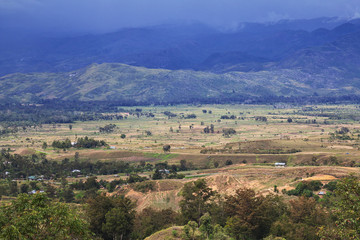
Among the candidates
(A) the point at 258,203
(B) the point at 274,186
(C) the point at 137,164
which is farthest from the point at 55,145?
(A) the point at 258,203

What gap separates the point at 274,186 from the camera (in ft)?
251

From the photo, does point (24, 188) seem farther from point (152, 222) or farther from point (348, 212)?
point (348, 212)

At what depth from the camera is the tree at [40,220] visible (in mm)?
31266

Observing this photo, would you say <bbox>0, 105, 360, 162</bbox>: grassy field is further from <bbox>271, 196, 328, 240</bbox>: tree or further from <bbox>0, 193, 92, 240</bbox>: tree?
<bbox>0, 193, 92, 240</bbox>: tree

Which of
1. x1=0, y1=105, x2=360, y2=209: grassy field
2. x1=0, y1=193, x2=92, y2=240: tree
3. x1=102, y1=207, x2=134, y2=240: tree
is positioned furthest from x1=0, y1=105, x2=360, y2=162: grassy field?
x1=0, y1=193, x2=92, y2=240: tree

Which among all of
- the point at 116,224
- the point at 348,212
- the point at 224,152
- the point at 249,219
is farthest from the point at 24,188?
the point at 348,212

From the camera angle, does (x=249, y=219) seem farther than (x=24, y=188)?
No

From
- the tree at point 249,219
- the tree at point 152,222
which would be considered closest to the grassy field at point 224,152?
the tree at point 152,222

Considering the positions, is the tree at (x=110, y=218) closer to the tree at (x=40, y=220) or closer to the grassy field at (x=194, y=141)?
the tree at (x=40, y=220)

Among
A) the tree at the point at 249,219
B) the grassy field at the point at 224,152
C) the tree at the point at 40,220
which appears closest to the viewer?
the tree at the point at 40,220

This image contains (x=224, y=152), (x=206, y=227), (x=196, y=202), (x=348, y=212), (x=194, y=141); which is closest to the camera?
(x=348, y=212)

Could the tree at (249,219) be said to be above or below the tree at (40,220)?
below

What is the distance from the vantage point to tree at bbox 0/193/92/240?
3127 centimetres

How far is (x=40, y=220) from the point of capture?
1255 inches
